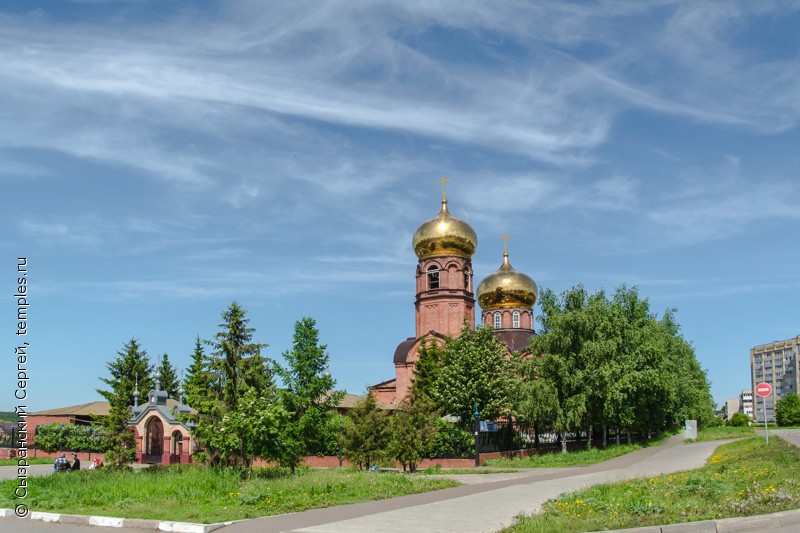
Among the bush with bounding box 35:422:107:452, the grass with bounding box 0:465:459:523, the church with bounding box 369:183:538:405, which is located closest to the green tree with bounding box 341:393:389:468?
the grass with bounding box 0:465:459:523

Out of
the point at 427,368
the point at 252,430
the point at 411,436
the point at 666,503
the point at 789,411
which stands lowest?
the point at 789,411

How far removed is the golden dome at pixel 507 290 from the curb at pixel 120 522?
4569cm

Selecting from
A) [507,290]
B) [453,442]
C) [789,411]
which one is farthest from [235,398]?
[789,411]

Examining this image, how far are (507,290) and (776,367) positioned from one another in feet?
355

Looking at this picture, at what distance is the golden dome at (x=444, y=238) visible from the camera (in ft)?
166

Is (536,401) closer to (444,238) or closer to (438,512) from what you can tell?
(438,512)

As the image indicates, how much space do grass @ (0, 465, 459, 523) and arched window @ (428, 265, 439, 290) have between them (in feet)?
108

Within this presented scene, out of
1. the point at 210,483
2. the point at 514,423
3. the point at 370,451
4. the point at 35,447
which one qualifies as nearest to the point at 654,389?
the point at 514,423

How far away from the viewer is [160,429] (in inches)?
1256

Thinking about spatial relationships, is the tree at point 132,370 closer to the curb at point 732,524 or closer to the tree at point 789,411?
the curb at point 732,524

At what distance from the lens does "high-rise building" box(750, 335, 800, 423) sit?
13062 centimetres

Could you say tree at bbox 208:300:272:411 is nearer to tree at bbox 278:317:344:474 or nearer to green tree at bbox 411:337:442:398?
tree at bbox 278:317:344:474

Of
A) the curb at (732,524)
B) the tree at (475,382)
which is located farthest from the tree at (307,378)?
the curb at (732,524)

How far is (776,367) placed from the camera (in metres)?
141
